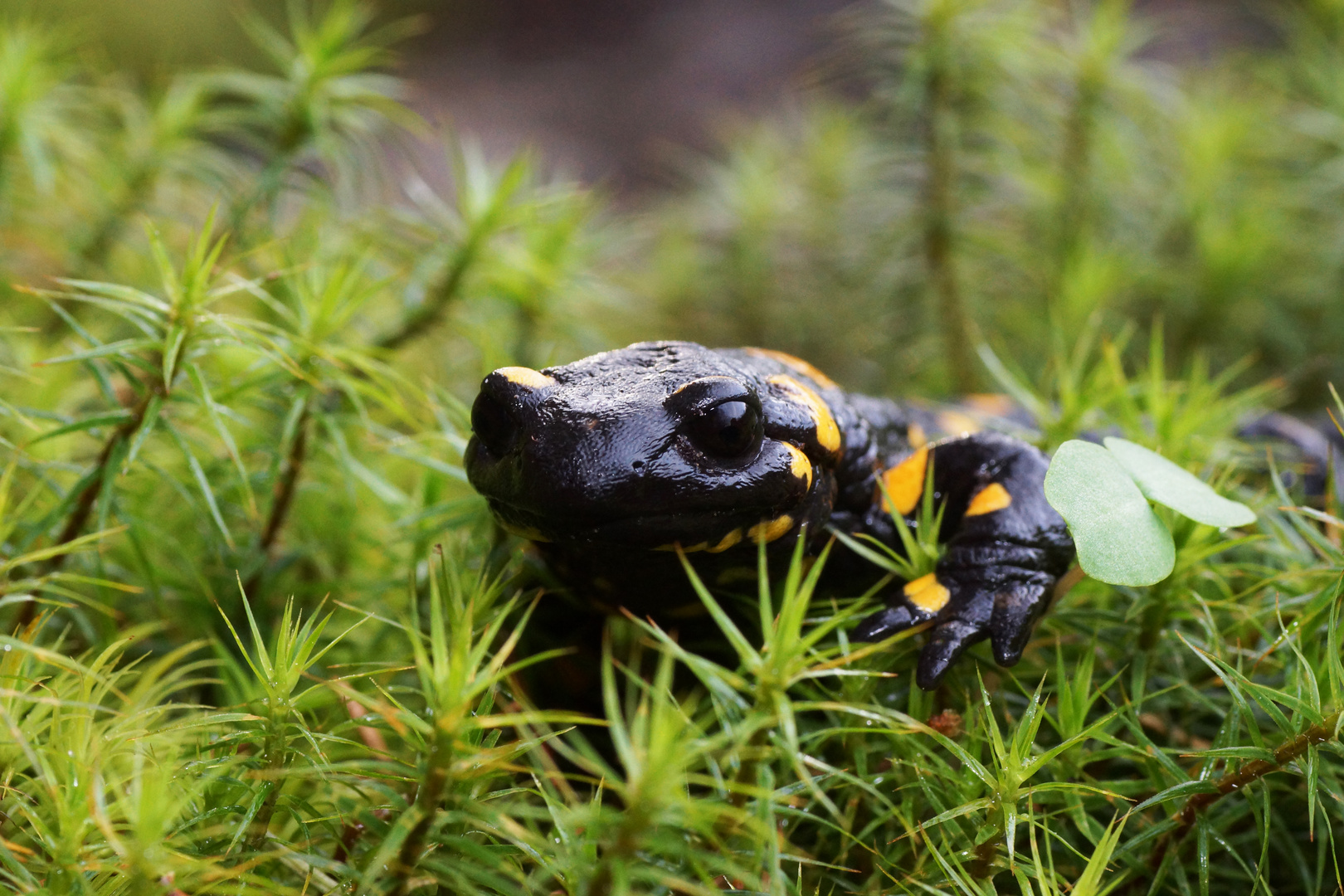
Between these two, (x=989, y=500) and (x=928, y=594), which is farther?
(x=989, y=500)

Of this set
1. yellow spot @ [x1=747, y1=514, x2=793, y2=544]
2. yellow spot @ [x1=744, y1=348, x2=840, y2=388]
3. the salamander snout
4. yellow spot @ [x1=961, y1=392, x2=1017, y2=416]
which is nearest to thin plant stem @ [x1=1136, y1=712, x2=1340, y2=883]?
yellow spot @ [x1=747, y1=514, x2=793, y2=544]

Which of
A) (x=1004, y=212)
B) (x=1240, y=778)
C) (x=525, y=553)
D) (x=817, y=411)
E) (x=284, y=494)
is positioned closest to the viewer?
(x=1240, y=778)

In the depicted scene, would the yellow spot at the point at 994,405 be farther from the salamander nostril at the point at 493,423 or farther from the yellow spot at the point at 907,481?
the salamander nostril at the point at 493,423

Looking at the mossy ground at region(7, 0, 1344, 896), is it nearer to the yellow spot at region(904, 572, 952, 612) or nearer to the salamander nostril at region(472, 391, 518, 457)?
the yellow spot at region(904, 572, 952, 612)

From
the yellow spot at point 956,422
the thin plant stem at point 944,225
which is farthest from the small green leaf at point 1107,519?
the thin plant stem at point 944,225

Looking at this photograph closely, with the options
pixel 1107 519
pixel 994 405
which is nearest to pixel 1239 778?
pixel 1107 519

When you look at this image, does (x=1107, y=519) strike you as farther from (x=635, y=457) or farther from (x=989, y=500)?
(x=635, y=457)

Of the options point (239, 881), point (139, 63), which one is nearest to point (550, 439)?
point (239, 881)
